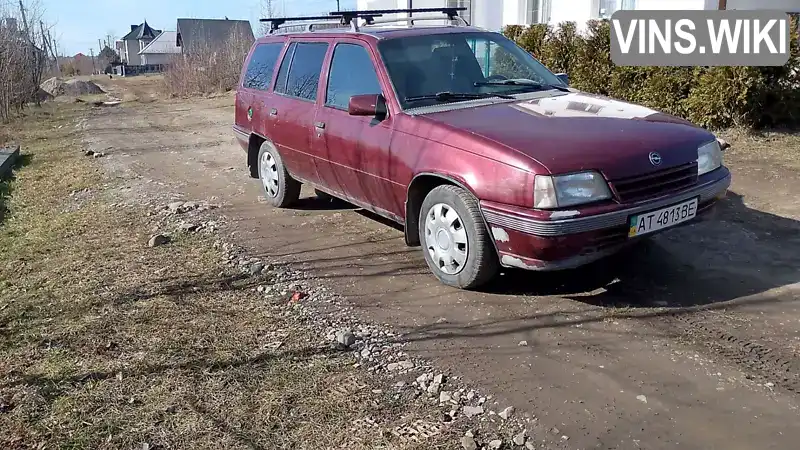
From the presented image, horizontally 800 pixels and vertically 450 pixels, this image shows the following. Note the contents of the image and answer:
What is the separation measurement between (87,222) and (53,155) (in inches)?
259

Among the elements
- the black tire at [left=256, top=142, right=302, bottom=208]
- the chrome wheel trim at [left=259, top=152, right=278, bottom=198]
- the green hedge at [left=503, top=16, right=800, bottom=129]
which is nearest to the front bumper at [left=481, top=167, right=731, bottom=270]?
the black tire at [left=256, top=142, right=302, bottom=208]

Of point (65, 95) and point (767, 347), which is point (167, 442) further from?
point (65, 95)

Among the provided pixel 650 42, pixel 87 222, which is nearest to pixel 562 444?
pixel 87 222

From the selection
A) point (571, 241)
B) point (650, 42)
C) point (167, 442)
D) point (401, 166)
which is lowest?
point (167, 442)

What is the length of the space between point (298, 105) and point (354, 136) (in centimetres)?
115

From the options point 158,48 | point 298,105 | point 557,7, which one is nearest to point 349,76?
point 298,105

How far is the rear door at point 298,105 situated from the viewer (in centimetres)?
607

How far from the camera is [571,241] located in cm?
395

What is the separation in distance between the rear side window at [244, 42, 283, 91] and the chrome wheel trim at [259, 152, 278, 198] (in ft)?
2.45

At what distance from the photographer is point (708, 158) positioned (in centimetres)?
455

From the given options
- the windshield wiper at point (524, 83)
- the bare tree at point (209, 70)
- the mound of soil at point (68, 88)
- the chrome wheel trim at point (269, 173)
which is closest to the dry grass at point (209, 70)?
the bare tree at point (209, 70)

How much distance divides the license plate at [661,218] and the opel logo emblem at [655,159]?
292mm

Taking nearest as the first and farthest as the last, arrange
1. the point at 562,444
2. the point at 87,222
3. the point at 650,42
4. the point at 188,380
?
1. the point at 562,444
2. the point at 188,380
3. the point at 87,222
4. the point at 650,42

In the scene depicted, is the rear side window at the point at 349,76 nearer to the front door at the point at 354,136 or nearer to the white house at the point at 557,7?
the front door at the point at 354,136
